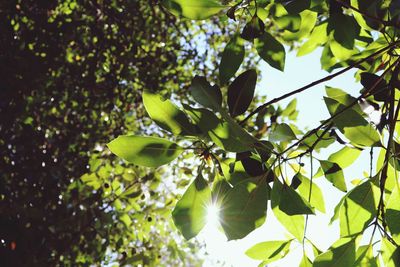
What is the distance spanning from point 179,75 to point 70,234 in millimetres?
2167

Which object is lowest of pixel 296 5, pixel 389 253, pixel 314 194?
pixel 389 253

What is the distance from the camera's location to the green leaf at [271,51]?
109cm

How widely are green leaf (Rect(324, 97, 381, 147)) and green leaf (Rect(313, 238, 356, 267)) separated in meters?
0.26

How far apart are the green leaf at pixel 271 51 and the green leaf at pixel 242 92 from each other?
176mm

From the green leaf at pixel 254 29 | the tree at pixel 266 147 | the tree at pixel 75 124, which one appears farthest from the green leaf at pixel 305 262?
the tree at pixel 75 124

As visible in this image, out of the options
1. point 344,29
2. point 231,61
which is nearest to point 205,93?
point 231,61

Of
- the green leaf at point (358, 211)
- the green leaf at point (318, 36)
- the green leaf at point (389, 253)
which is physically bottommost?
the green leaf at point (389, 253)

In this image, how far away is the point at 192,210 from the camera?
0.88 meters

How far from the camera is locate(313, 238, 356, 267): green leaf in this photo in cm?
83

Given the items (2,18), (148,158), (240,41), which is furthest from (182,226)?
(2,18)

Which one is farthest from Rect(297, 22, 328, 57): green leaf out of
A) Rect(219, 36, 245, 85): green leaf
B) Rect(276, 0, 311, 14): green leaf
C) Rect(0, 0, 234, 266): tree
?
Rect(0, 0, 234, 266): tree

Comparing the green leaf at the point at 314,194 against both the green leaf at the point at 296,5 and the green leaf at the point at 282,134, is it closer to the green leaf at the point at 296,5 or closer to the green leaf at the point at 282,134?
the green leaf at the point at 282,134

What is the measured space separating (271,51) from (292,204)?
481 millimetres

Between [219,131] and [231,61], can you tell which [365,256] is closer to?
[219,131]
